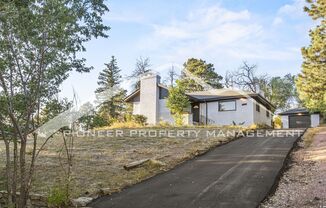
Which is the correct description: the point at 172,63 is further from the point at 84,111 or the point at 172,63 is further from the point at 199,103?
the point at 84,111

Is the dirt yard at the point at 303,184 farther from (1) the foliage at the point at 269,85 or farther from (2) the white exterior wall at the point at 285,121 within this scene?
(1) the foliage at the point at 269,85

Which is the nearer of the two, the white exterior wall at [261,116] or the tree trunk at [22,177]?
the tree trunk at [22,177]

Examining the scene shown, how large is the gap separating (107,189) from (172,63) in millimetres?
40011

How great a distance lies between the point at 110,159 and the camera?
13.4 meters

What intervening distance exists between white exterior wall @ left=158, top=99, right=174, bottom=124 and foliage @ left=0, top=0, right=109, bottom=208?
21.7 metres

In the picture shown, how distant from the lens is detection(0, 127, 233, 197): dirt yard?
966 centimetres

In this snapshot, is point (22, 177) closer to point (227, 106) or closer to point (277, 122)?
point (227, 106)

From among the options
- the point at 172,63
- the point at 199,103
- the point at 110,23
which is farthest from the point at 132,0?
the point at 172,63

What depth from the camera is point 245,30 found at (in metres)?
14.3

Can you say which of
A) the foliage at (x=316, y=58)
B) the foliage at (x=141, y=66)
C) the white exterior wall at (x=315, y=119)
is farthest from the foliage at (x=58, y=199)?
the foliage at (x=141, y=66)

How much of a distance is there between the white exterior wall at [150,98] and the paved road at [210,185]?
53.6ft

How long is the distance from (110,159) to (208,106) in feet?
55.8

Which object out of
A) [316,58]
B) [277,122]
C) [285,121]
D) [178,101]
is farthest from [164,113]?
[277,122]

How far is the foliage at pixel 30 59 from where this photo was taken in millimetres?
7176
